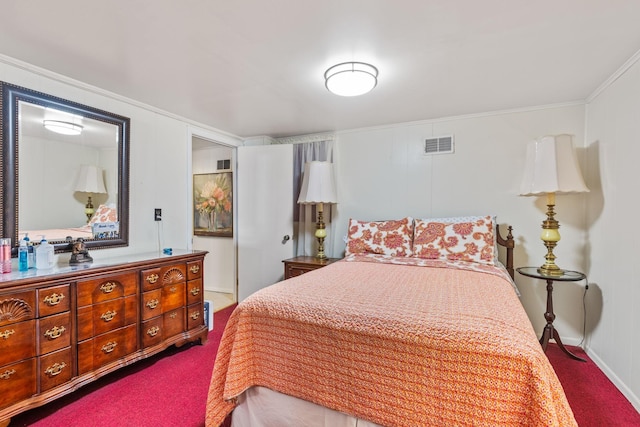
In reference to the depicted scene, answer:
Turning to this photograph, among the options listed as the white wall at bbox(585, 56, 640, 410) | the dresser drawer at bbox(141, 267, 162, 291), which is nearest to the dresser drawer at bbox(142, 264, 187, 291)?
the dresser drawer at bbox(141, 267, 162, 291)

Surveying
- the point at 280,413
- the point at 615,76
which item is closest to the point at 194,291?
the point at 280,413

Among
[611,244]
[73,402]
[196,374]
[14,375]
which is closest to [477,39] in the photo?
[611,244]

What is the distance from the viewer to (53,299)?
1.80 m

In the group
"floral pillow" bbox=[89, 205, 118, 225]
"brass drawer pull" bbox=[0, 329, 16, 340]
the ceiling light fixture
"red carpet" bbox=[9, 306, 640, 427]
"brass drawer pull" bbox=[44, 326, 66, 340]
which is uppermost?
A: the ceiling light fixture

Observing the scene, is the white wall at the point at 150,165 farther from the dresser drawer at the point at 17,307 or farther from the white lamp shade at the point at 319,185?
the white lamp shade at the point at 319,185

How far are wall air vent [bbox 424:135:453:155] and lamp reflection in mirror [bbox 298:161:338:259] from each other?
3.42ft

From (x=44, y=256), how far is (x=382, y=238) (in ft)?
8.48

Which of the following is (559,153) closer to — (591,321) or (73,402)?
(591,321)

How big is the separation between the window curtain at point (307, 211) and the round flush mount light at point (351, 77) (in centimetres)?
155

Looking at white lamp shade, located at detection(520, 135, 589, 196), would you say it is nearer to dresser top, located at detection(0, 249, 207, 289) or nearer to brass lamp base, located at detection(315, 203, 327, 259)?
brass lamp base, located at detection(315, 203, 327, 259)

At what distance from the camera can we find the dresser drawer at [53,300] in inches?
68.9

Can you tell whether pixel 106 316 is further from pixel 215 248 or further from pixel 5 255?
pixel 215 248

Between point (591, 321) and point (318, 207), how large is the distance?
2.65m

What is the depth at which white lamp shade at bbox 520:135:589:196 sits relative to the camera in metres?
2.37
